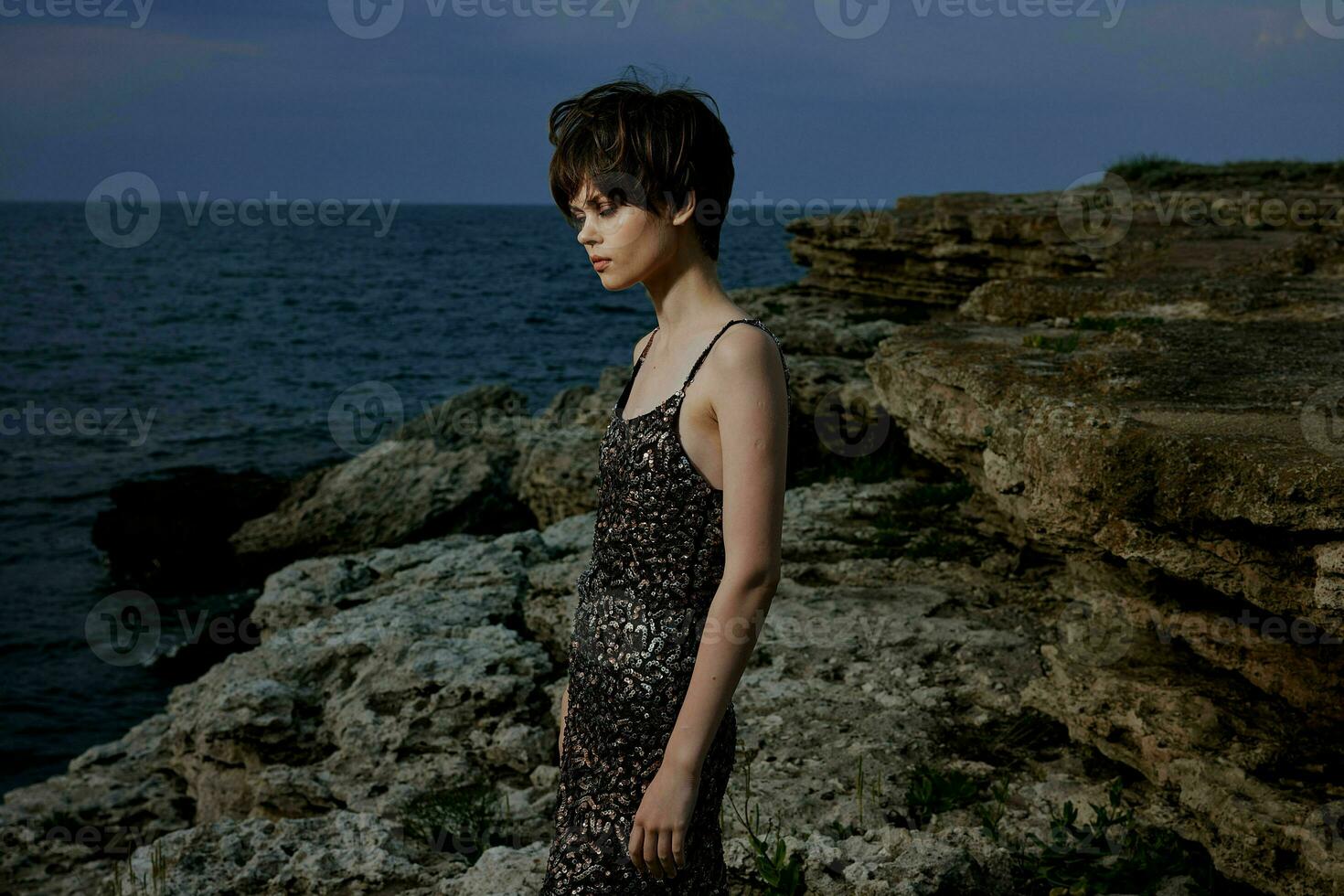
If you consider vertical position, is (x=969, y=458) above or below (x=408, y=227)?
below

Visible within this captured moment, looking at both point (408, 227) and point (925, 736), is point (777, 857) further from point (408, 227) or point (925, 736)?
point (408, 227)

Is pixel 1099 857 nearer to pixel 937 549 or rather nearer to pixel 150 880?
pixel 937 549

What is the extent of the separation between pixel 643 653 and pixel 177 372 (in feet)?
101

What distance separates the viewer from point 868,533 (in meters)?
6.05

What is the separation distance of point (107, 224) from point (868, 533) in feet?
402

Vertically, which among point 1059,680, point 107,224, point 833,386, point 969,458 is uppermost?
point 107,224

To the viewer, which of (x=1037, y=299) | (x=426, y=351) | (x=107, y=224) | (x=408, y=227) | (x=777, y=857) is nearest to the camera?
(x=777, y=857)

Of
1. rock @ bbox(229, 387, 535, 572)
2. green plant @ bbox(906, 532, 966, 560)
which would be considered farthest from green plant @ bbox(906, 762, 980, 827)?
rock @ bbox(229, 387, 535, 572)

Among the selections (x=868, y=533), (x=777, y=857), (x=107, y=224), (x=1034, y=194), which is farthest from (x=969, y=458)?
(x=107, y=224)

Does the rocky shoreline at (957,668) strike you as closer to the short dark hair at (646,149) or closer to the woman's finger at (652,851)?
the woman's finger at (652,851)

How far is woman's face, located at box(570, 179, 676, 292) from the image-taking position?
84.4 inches

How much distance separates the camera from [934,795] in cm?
369

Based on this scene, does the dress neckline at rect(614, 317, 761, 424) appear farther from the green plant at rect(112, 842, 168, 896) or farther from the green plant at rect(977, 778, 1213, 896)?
the green plant at rect(112, 842, 168, 896)

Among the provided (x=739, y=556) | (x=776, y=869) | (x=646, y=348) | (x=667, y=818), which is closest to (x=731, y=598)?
(x=739, y=556)
